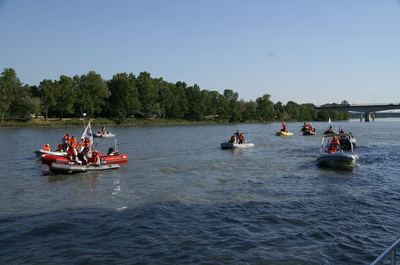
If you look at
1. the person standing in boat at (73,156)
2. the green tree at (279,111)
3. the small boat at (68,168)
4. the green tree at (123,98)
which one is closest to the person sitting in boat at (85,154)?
the person standing in boat at (73,156)

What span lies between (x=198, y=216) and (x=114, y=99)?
362 ft

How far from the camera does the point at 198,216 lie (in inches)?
648

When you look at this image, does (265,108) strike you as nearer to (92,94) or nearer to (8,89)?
(92,94)

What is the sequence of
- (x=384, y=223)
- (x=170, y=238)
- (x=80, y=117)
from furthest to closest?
(x=80, y=117) → (x=384, y=223) → (x=170, y=238)

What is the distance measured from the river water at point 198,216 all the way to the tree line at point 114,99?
81.2 metres

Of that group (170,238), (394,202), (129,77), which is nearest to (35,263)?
(170,238)

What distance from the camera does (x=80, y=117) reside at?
385 ft

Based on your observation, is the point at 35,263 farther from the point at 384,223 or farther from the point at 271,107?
the point at 271,107

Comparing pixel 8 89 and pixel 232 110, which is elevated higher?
pixel 8 89

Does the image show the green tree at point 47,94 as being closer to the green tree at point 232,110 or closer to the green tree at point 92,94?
the green tree at point 92,94

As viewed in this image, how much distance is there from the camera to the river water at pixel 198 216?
494 inches

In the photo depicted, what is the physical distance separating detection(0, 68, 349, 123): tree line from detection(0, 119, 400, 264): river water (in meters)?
81.2

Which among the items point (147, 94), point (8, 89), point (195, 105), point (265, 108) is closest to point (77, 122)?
point (8, 89)

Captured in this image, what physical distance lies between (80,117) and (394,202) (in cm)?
10633
